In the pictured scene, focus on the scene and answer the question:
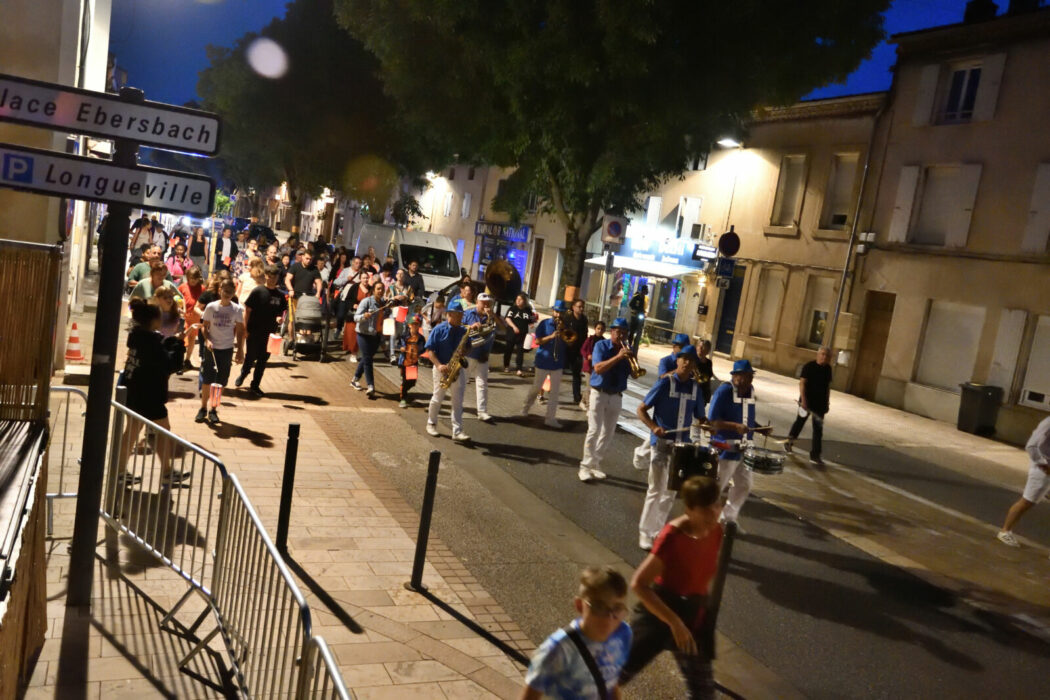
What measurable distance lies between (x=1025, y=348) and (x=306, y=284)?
14.6m

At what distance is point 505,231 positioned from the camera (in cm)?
3750

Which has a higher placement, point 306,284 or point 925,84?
point 925,84

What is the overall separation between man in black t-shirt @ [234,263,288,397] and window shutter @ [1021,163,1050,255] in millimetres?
15109

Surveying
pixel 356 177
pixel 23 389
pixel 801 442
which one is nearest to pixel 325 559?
pixel 23 389

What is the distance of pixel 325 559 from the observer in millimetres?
6652

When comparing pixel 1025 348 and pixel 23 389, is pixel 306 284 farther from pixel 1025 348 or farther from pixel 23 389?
pixel 1025 348

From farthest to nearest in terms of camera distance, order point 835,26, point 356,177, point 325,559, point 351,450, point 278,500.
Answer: point 356,177 → point 835,26 → point 351,450 → point 278,500 → point 325,559

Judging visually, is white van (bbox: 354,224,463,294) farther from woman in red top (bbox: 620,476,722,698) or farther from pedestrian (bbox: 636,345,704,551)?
woman in red top (bbox: 620,476,722,698)

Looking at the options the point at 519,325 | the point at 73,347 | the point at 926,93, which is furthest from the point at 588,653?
the point at 926,93

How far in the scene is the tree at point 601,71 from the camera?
57.8 ft

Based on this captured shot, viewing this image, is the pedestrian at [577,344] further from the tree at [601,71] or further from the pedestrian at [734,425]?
the pedestrian at [734,425]

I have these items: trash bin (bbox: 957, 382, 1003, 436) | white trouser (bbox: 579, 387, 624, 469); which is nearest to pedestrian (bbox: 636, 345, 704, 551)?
white trouser (bbox: 579, 387, 624, 469)

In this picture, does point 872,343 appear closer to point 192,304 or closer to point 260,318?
point 260,318

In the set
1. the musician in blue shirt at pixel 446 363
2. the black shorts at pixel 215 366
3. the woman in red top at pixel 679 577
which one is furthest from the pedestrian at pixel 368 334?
the woman in red top at pixel 679 577
